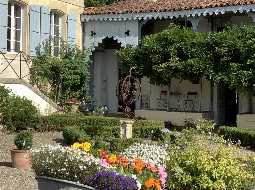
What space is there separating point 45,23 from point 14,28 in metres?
1.56

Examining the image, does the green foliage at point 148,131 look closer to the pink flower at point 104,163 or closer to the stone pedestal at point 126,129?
the stone pedestal at point 126,129

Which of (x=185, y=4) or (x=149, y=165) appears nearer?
(x=149, y=165)

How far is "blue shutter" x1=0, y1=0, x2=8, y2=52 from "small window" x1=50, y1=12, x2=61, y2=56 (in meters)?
2.95

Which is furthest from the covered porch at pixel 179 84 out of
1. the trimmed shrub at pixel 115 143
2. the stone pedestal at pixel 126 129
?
the trimmed shrub at pixel 115 143

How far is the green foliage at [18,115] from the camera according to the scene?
649 inches

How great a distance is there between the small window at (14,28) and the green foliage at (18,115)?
3.82 m

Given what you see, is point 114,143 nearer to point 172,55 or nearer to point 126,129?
point 126,129

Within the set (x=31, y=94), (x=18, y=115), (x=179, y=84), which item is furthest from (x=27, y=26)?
(x=179, y=84)

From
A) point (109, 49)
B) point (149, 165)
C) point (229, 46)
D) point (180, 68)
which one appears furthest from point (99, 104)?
point (149, 165)

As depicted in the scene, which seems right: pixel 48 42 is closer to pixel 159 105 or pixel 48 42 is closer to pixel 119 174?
pixel 159 105

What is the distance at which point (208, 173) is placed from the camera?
773 centimetres

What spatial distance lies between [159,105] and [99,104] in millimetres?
3408

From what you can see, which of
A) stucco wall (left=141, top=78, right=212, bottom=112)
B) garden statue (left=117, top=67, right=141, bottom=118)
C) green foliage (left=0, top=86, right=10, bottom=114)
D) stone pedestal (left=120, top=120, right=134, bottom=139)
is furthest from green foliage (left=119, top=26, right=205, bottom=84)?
green foliage (left=0, top=86, right=10, bottom=114)

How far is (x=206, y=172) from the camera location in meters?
7.74
